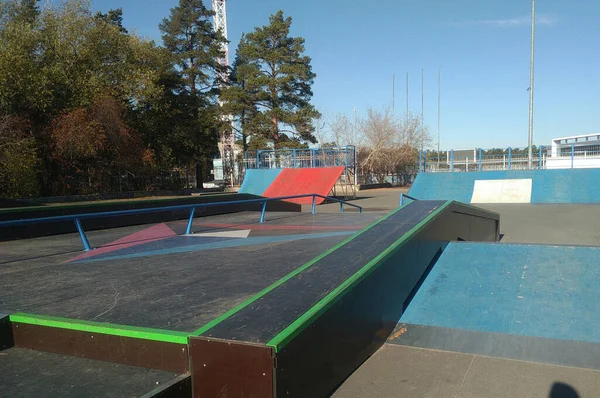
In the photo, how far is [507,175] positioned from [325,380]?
2053 cm

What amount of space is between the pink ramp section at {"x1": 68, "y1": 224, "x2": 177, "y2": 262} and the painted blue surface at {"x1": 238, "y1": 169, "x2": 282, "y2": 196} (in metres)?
16.6

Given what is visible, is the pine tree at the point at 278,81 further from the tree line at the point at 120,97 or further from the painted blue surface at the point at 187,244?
the painted blue surface at the point at 187,244

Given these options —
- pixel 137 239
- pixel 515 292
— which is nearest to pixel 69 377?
pixel 515 292

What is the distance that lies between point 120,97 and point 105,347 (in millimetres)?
29736

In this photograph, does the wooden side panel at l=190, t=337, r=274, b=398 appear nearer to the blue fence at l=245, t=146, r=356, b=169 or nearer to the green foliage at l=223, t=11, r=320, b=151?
the blue fence at l=245, t=146, r=356, b=169

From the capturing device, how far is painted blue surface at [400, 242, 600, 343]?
14.2 ft

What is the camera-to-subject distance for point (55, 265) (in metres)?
5.24

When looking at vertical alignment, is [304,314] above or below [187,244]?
above

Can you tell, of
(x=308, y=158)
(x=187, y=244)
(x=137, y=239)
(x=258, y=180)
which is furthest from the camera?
(x=308, y=158)

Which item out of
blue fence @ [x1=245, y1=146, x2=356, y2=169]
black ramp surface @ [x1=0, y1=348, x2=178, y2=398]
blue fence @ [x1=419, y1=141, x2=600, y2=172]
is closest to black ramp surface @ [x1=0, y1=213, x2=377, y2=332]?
black ramp surface @ [x1=0, y1=348, x2=178, y2=398]

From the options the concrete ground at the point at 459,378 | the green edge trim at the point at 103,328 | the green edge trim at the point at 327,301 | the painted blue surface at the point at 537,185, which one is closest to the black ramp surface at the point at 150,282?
the green edge trim at the point at 103,328

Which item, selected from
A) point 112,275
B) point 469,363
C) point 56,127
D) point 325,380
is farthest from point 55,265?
point 56,127

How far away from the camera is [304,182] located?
2359 cm

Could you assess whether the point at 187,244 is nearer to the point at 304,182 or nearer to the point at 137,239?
the point at 137,239
